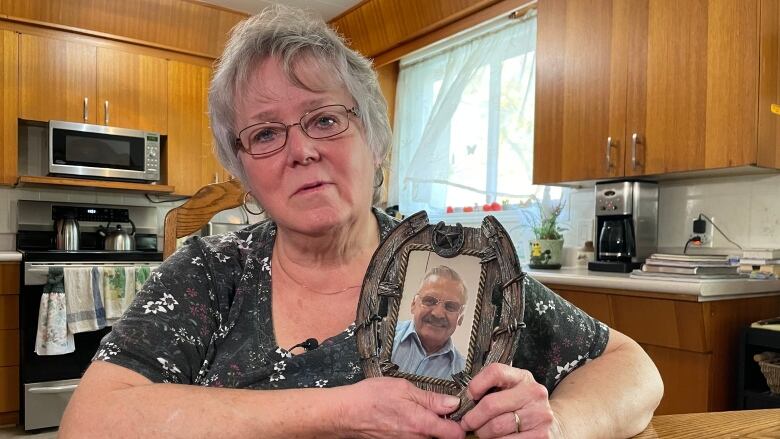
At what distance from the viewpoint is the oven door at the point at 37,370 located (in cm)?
309

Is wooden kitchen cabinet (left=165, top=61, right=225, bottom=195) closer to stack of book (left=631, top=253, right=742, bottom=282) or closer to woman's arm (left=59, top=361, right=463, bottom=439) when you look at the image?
stack of book (left=631, top=253, right=742, bottom=282)

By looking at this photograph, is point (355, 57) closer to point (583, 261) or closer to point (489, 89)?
point (583, 261)

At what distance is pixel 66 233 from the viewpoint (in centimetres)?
374

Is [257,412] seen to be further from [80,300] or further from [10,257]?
[10,257]

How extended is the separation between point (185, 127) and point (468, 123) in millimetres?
2086

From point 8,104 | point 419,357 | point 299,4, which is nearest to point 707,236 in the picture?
point 419,357

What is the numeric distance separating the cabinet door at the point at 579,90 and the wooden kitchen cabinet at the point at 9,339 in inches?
120

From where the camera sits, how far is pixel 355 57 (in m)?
1.02

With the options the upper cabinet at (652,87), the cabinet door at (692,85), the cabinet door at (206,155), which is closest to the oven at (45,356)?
the cabinet door at (206,155)

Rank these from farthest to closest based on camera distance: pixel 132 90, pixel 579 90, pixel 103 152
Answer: pixel 132 90, pixel 103 152, pixel 579 90

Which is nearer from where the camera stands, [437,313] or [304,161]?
[437,313]

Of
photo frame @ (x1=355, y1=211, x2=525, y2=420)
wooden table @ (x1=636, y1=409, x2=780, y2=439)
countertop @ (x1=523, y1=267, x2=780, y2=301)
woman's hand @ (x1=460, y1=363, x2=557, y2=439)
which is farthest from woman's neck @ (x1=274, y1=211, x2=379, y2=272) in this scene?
countertop @ (x1=523, y1=267, x2=780, y2=301)

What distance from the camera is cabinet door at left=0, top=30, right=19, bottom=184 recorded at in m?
3.41

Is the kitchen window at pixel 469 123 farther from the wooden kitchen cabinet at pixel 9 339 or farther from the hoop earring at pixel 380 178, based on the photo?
the wooden kitchen cabinet at pixel 9 339
